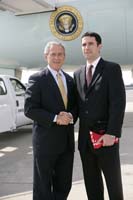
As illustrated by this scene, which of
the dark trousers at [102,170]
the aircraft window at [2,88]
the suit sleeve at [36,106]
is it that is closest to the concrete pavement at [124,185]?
the dark trousers at [102,170]

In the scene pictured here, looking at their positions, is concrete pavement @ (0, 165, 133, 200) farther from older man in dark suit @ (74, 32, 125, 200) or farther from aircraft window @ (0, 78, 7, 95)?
aircraft window @ (0, 78, 7, 95)

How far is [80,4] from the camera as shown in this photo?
434 inches

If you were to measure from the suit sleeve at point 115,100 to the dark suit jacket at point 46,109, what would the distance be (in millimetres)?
382

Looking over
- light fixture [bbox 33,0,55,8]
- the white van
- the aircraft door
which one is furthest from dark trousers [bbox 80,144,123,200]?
light fixture [bbox 33,0,55,8]

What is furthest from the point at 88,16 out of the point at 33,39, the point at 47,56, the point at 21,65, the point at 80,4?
the point at 47,56

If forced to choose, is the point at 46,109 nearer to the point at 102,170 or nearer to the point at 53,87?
the point at 53,87

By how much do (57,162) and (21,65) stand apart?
8.57m

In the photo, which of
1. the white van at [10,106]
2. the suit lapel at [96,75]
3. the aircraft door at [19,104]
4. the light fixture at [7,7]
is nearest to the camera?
the suit lapel at [96,75]

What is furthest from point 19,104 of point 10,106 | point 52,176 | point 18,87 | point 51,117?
point 51,117

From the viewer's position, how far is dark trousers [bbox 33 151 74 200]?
399 centimetres

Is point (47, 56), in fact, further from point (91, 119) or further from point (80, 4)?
point (80, 4)

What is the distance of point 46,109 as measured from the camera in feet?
12.8

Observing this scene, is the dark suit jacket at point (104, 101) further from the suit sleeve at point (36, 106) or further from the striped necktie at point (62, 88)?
the suit sleeve at point (36, 106)

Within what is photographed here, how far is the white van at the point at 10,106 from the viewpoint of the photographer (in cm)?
930
